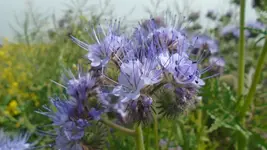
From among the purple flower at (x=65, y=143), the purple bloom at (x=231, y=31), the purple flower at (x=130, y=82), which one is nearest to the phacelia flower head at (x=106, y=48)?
the purple flower at (x=130, y=82)

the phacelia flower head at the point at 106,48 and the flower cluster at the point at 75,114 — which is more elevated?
the phacelia flower head at the point at 106,48

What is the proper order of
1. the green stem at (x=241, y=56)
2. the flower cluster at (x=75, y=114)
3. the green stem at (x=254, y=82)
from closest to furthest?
1. the flower cluster at (x=75, y=114)
2. the green stem at (x=254, y=82)
3. the green stem at (x=241, y=56)

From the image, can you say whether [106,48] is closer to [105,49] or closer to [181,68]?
[105,49]

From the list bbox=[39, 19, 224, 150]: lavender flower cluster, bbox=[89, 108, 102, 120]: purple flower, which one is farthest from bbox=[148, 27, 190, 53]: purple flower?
bbox=[89, 108, 102, 120]: purple flower

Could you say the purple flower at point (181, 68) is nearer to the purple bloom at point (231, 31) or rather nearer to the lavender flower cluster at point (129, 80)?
the lavender flower cluster at point (129, 80)

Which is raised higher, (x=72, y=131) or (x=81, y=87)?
(x=81, y=87)

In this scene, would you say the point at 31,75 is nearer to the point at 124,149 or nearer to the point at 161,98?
the point at 124,149

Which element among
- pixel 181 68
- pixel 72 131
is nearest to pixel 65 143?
pixel 72 131

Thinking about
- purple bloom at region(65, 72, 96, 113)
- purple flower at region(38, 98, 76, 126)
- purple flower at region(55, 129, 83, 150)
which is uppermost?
purple bloom at region(65, 72, 96, 113)

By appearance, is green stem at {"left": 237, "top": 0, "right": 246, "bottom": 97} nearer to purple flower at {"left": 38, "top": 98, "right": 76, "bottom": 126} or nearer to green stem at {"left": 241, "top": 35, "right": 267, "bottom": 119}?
green stem at {"left": 241, "top": 35, "right": 267, "bottom": 119}
